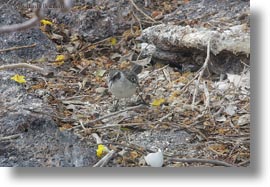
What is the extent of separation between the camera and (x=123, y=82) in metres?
1.52

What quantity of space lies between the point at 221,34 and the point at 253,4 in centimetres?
14

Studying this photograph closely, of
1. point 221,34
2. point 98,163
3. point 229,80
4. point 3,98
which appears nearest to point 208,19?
point 221,34

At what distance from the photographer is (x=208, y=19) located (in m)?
1.60

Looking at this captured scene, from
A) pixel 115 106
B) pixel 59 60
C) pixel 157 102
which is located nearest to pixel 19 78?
pixel 59 60

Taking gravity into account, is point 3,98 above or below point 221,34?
below

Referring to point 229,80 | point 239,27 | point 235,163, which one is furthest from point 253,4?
point 235,163

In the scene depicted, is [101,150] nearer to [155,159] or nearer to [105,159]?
[105,159]

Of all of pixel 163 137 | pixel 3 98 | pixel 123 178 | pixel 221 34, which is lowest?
pixel 123 178

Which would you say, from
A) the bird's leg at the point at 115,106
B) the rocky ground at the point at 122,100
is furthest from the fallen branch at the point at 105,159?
the bird's leg at the point at 115,106

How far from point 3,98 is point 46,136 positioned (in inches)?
7.0

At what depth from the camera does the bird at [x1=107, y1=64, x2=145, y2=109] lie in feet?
4.99

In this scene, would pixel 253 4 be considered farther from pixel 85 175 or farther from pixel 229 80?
pixel 85 175

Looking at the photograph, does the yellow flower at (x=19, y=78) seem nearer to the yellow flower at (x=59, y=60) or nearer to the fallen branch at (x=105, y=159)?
the yellow flower at (x=59, y=60)

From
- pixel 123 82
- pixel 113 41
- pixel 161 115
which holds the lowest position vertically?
pixel 161 115
